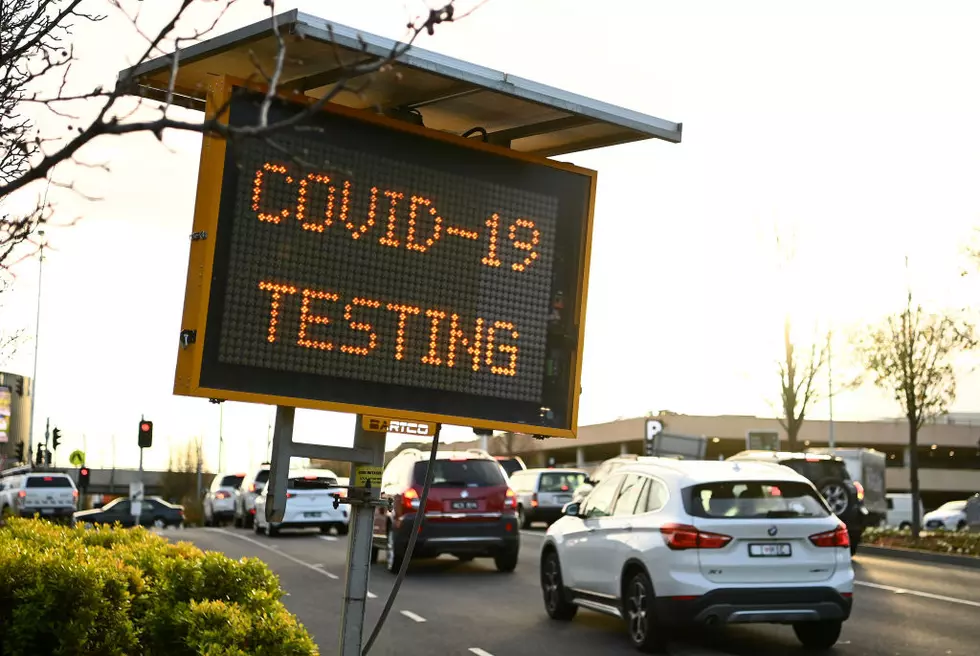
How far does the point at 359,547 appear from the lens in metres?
7.00

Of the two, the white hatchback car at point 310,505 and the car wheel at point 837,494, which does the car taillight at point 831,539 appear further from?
the white hatchback car at point 310,505

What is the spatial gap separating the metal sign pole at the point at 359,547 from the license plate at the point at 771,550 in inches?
229

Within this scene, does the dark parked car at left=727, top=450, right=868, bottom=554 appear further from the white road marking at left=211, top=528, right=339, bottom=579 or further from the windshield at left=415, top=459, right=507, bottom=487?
the white road marking at left=211, top=528, right=339, bottom=579

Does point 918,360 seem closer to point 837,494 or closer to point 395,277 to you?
point 837,494

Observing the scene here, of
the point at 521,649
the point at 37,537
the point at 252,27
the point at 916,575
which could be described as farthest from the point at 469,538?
the point at 252,27

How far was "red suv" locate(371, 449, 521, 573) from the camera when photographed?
20.9m

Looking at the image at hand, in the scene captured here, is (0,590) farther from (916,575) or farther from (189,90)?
(916,575)

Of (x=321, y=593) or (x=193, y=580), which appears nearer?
(x=193, y=580)

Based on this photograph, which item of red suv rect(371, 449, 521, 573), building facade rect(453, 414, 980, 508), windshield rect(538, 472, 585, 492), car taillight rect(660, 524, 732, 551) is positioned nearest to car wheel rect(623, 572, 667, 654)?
car taillight rect(660, 524, 732, 551)

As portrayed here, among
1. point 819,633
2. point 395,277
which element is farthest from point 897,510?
point 395,277

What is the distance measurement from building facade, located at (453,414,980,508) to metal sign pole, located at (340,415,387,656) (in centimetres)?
8509

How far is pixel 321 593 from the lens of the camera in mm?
17594

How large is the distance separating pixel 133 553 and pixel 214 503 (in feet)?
128

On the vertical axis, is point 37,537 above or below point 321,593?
above
